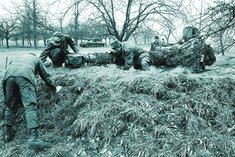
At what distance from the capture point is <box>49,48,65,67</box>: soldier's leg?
19.8ft

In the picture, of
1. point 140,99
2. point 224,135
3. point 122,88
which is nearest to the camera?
point 224,135

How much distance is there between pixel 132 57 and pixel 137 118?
3.25 meters

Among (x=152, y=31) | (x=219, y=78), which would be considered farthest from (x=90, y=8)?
(x=219, y=78)

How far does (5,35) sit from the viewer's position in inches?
1319

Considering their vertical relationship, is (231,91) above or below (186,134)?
above

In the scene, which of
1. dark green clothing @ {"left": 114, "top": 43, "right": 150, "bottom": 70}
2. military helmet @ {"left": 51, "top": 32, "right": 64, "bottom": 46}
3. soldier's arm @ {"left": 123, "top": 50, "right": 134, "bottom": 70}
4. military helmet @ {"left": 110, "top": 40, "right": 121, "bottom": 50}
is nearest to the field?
soldier's arm @ {"left": 123, "top": 50, "right": 134, "bottom": 70}

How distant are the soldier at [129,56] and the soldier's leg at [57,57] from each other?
1.54m

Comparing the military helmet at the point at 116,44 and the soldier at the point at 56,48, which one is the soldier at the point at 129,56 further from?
the soldier at the point at 56,48

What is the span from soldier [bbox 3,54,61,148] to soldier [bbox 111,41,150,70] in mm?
3053

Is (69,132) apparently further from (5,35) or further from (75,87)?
(5,35)

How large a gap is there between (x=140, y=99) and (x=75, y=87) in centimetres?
141

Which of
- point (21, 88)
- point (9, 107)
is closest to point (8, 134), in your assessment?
point (9, 107)

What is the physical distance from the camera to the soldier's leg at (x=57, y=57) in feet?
19.8

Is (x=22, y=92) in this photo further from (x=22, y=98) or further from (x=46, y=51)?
(x=46, y=51)
